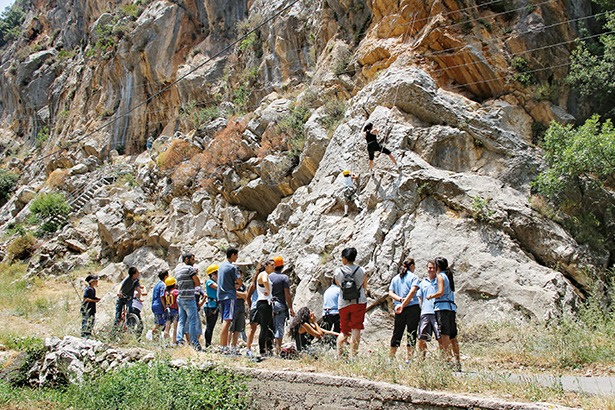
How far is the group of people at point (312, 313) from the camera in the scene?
22.8ft

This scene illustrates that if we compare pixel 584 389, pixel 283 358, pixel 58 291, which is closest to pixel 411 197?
pixel 283 358

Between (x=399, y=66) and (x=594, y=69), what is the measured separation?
464 centimetres

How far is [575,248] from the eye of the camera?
980cm

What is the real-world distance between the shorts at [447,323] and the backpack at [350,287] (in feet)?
3.78

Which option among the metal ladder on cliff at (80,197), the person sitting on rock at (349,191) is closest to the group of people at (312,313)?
the person sitting on rock at (349,191)

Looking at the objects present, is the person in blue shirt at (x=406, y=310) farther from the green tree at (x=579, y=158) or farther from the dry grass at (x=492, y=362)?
the green tree at (x=579, y=158)

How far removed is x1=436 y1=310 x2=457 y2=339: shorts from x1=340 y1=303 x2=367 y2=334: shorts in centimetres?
104

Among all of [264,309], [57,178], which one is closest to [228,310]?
[264,309]

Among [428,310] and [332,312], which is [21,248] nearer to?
[332,312]

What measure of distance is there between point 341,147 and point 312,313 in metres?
5.78

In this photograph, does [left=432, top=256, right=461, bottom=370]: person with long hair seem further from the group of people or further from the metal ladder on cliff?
the metal ladder on cliff

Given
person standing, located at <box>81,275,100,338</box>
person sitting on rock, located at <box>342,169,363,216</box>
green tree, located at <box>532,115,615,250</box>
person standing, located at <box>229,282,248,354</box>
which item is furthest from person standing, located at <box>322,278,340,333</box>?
green tree, located at <box>532,115,615,250</box>

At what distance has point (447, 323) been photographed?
682cm

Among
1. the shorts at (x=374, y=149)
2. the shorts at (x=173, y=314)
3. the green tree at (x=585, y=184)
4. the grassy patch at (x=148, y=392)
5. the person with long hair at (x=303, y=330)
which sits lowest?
the grassy patch at (x=148, y=392)
